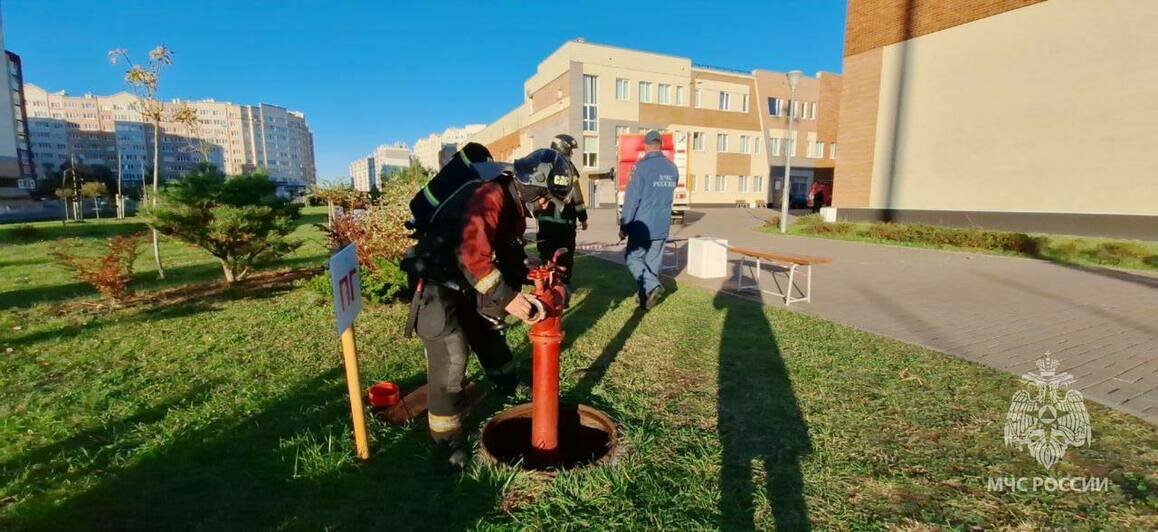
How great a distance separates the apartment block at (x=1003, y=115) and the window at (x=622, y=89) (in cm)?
1771

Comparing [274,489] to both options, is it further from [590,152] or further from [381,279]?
[590,152]

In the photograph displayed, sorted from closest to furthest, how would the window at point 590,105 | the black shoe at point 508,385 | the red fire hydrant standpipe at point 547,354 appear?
the red fire hydrant standpipe at point 547,354 < the black shoe at point 508,385 < the window at point 590,105

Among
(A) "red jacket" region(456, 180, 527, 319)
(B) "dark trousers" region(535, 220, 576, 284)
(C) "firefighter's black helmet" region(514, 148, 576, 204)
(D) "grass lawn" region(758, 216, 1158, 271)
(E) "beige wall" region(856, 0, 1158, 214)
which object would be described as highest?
(E) "beige wall" region(856, 0, 1158, 214)

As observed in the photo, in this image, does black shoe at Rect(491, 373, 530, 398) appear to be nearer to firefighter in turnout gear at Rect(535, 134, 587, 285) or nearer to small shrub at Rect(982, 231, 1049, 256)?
firefighter in turnout gear at Rect(535, 134, 587, 285)

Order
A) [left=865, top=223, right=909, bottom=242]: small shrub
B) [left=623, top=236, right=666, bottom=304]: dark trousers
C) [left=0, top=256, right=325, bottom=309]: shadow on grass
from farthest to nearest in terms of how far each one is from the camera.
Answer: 1. [left=865, top=223, right=909, bottom=242]: small shrub
2. [left=0, top=256, right=325, bottom=309]: shadow on grass
3. [left=623, top=236, right=666, bottom=304]: dark trousers

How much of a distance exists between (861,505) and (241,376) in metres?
4.26

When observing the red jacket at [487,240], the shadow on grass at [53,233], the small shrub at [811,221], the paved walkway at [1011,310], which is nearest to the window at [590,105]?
the small shrub at [811,221]

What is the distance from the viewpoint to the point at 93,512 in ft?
7.13

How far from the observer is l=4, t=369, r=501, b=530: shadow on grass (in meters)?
2.13

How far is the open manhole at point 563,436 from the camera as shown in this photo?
274 cm

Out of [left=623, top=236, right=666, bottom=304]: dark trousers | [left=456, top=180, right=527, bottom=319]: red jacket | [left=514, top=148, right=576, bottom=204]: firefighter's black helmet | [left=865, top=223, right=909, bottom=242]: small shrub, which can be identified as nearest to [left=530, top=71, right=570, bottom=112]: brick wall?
[left=865, top=223, right=909, bottom=242]: small shrub

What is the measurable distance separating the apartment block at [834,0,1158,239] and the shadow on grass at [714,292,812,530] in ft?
48.9

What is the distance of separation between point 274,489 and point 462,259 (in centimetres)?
146

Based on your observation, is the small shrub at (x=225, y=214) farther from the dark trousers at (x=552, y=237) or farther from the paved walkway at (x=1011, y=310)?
the paved walkway at (x=1011, y=310)
